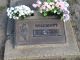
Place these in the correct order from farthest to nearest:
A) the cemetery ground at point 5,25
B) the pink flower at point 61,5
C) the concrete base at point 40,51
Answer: the cemetery ground at point 5,25
the pink flower at point 61,5
the concrete base at point 40,51

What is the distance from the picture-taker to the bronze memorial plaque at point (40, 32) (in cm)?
375

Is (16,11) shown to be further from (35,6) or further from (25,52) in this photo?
(25,52)

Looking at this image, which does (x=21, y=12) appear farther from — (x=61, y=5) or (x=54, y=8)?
(x=61, y=5)

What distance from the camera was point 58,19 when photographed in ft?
12.9

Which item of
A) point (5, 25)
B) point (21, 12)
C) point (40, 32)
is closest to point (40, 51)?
point (40, 32)

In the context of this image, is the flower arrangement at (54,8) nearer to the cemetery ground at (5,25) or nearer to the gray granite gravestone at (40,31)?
the gray granite gravestone at (40,31)

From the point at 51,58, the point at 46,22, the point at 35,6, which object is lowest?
the point at 51,58

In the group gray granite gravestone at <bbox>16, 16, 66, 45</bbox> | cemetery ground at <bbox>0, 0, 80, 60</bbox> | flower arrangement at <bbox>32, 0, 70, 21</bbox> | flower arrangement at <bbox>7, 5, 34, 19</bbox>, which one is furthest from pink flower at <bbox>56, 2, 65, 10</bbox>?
cemetery ground at <bbox>0, 0, 80, 60</bbox>

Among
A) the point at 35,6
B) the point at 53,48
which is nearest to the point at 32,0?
the point at 35,6

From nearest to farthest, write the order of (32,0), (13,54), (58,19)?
1. (13,54)
2. (58,19)
3. (32,0)

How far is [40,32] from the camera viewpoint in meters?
3.81

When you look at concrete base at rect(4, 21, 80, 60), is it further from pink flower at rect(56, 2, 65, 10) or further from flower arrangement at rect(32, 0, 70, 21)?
pink flower at rect(56, 2, 65, 10)

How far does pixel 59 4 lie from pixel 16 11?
2.29 feet

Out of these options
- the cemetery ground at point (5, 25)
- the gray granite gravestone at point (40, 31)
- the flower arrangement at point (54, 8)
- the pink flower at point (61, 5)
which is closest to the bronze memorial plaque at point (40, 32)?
the gray granite gravestone at point (40, 31)
